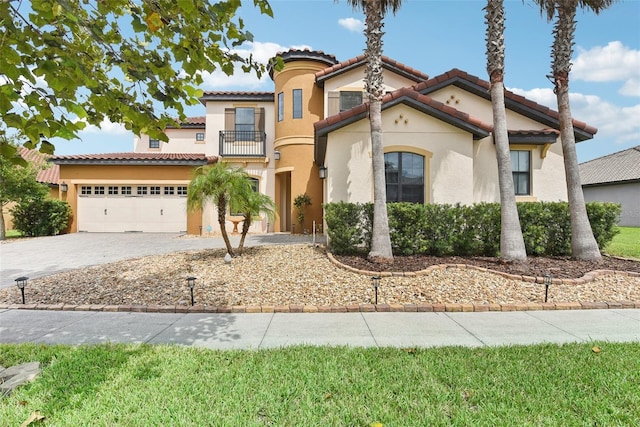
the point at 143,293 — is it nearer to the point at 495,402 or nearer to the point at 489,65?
the point at 495,402

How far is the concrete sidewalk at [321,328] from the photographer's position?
4602 mm

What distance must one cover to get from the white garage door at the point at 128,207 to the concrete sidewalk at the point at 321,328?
13.6m

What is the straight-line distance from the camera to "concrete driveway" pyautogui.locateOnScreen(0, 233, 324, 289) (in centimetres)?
947

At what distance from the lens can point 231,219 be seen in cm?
1700

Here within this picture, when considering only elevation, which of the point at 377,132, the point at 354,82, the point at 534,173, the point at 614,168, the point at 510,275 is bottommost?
the point at 510,275

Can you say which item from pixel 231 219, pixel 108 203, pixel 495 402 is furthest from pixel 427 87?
pixel 108 203

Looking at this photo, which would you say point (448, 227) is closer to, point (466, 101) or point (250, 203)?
point (250, 203)

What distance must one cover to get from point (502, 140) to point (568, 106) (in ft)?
9.31

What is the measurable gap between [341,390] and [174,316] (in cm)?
375

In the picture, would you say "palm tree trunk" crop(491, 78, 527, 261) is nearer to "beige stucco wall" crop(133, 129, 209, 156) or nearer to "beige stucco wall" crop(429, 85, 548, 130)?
"beige stucco wall" crop(429, 85, 548, 130)

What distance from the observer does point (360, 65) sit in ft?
53.4

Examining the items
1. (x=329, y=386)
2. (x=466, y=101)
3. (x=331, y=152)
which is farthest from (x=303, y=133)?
(x=329, y=386)

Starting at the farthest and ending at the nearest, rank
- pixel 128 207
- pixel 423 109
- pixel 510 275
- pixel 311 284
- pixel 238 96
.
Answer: pixel 238 96
pixel 128 207
pixel 423 109
pixel 510 275
pixel 311 284

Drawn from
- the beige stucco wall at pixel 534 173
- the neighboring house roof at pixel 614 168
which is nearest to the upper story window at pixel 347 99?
the beige stucco wall at pixel 534 173
